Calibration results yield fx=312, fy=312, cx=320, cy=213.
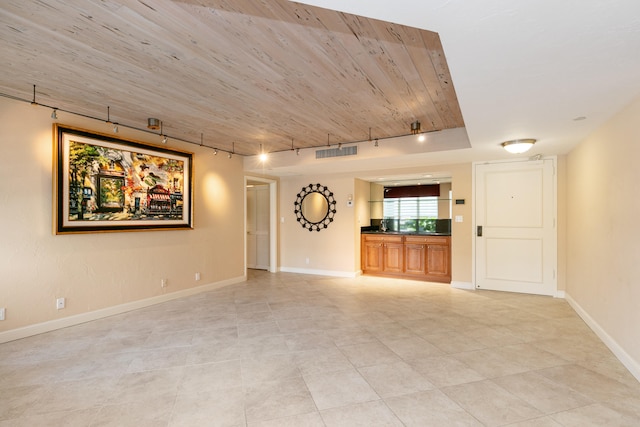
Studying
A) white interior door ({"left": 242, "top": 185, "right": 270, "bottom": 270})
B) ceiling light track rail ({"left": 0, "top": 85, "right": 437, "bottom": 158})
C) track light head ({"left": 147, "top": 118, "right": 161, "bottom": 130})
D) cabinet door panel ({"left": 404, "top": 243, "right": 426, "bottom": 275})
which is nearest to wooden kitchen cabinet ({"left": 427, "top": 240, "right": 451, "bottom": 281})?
cabinet door panel ({"left": 404, "top": 243, "right": 426, "bottom": 275})

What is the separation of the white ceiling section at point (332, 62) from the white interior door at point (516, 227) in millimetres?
1113

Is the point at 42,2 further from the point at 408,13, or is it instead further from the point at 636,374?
the point at 636,374

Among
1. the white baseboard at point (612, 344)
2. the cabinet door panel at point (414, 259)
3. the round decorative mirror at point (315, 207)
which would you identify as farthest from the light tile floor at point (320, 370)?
the round decorative mirror at point (315, 207)

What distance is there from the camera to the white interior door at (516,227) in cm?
498

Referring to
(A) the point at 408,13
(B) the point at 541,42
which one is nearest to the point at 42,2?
(A) the point at 408,13

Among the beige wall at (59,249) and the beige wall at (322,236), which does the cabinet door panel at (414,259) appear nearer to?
the beige wall at (322,236)

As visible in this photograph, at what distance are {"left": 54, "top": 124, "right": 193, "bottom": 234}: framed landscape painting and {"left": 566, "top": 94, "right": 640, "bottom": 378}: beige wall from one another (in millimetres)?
5270

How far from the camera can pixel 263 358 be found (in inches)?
112

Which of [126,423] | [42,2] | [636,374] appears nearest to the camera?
[42,2]

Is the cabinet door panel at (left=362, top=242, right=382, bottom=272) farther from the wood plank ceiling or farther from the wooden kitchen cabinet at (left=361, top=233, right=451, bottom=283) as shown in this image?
the wood plank ceiling

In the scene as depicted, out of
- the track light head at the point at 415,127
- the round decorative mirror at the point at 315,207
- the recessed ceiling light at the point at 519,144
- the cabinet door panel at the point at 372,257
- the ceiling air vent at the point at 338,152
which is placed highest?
the track light head at the point at 415,127

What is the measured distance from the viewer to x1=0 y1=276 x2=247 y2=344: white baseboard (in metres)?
3.25

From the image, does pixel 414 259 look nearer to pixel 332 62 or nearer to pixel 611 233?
pixel 611 233

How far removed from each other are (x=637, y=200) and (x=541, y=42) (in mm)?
1818
